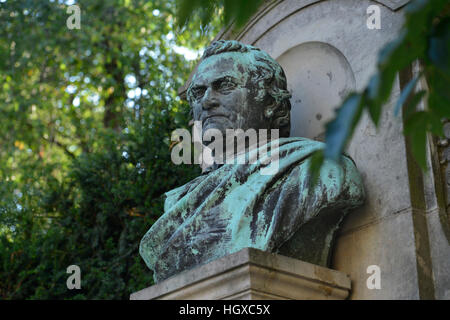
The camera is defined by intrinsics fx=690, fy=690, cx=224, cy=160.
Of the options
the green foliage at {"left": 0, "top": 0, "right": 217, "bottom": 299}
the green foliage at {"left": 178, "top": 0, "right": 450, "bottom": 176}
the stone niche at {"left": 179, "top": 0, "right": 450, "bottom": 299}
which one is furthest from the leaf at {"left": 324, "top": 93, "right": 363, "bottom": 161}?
the green foliage at {"left": 0, "top": 0, "right": 217, "bottom": 299}

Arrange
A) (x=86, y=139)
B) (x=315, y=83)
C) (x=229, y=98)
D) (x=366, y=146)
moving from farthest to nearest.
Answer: (x=86, y=139)
(x=315, y=83)
(x=229, y=98)
(x=366, y=146)

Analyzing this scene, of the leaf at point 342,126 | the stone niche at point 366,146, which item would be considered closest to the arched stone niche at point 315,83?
the stone niche at point 366,146

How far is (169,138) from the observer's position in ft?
25.3

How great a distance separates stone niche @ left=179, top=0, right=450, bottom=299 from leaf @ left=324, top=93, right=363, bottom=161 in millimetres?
1955

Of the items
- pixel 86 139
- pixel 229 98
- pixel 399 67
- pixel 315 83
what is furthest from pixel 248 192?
pixel 86 139

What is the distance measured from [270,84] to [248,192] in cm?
85

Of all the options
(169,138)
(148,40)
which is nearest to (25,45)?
(148,40)

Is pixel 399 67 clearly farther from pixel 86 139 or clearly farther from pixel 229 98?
pixel 86 139

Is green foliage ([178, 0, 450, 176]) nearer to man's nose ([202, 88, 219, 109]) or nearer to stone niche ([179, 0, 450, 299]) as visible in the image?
stone niche ([179, 0, 450, 299])

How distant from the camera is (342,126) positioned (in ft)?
5.53

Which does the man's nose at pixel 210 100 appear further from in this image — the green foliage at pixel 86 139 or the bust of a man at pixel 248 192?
the green foliage at pixel 86 139

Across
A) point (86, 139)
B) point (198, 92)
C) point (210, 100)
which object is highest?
point (86, 139)

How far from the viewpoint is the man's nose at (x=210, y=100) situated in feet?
13.9
